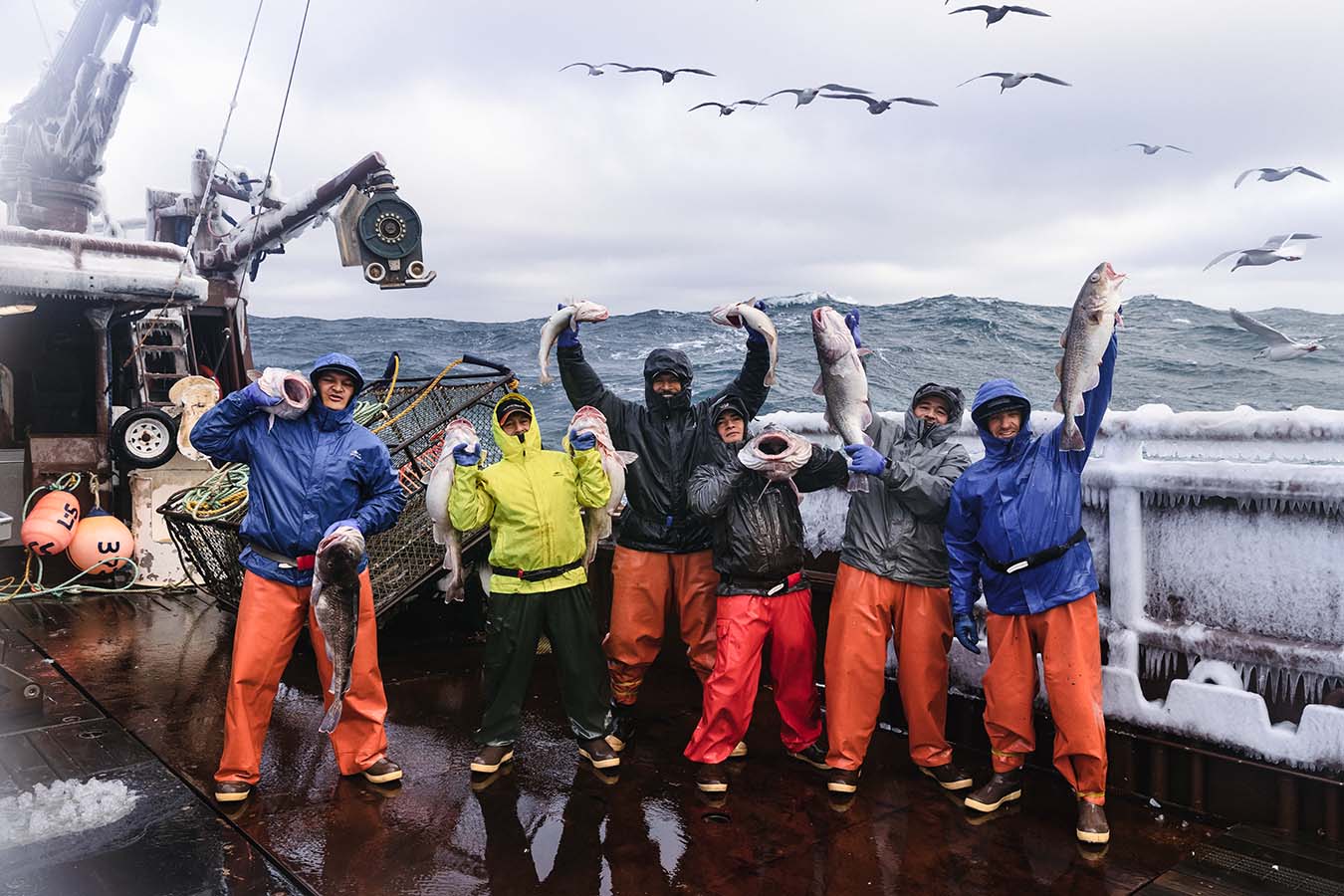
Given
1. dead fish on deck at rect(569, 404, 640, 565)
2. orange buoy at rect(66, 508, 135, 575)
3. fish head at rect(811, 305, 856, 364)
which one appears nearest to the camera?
fish head at rect(811, 305, 856, 364)

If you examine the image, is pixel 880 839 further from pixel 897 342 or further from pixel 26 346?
pixel 897 342

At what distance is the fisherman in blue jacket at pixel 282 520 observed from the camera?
3.87 metres

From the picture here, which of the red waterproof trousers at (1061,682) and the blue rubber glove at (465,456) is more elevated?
the blue rubber glove at (465,456)

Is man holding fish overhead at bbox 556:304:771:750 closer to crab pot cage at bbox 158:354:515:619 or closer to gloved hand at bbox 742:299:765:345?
gloved hand at bbox 742:299:765:345

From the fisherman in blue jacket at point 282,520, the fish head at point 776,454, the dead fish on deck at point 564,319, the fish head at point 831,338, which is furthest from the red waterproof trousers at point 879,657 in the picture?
the fisherman in blue jacket at point 282,520

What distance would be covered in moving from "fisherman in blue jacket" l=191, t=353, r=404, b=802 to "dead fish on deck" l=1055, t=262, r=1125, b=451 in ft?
9.87

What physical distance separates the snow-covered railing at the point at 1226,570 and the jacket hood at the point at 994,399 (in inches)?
22.9

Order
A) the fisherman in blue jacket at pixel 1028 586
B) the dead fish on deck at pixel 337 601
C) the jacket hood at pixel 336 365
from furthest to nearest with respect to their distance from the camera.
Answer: the jacket hood at pixel 336 365, the dead fish on deck at pixel 337 601, the fisherman in blue jacket at pixel 1028 586

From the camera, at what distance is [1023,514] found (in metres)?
3.58

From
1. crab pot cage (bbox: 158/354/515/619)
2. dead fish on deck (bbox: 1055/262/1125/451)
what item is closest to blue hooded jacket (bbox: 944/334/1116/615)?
dead fish on deck (bbox: 1055/262/1125/451)

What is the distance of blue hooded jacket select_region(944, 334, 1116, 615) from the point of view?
3.53 meters

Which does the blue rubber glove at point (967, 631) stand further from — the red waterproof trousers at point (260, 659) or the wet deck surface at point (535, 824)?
the red waterproof trousers at point (260, 659)

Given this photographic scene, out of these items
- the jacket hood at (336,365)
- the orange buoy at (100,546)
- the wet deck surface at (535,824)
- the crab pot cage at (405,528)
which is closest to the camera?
the wet deck surface at (535,824)

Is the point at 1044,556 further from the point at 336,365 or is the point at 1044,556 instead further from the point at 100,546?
the point at 100,546
